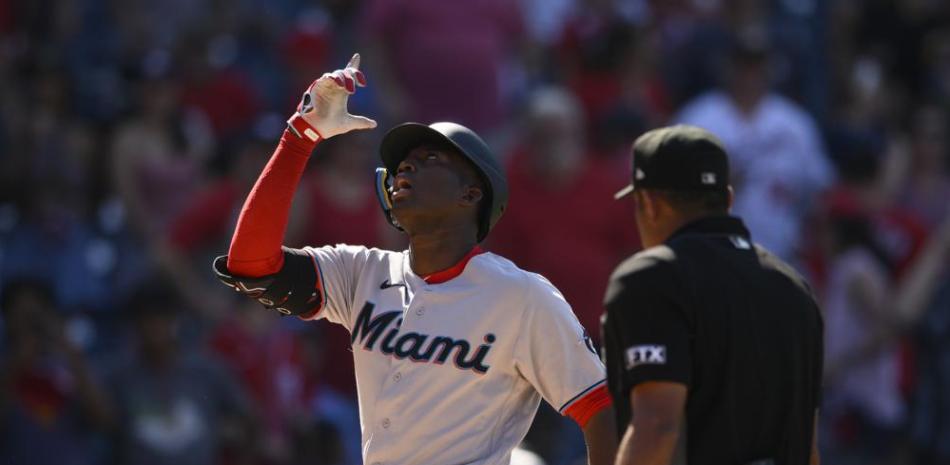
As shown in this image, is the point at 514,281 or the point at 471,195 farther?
the point at 471,195

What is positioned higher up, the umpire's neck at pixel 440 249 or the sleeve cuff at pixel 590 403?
the umpire's neck at pixel 440 249

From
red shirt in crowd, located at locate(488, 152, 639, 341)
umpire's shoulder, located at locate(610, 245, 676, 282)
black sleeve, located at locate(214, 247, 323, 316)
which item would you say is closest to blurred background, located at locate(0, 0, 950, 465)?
red shirt in crowd, located at locate(488, 152, 639, 341)

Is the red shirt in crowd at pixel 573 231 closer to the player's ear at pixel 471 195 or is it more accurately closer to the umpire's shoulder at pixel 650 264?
the player's ear at pixel 471 195

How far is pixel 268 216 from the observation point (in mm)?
4414

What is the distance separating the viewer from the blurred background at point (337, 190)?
345 inches

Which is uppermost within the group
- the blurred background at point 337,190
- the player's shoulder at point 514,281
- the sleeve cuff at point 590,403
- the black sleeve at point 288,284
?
the player's shoulder at point 514,281

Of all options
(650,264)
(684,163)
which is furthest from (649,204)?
(650,264)

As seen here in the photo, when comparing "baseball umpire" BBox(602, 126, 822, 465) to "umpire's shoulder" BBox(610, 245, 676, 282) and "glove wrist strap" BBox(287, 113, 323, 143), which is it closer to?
"umpire's shoulder" BBox(610, 245, 676, 282)

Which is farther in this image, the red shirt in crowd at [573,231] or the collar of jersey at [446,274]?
the red shirt in crowd at [573,231]

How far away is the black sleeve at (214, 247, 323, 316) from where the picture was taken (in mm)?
4480

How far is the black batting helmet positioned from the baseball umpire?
486mm

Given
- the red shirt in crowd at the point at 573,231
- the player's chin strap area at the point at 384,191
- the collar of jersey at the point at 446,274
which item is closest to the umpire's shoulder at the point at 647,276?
the collar of jersey at the point at 446,274

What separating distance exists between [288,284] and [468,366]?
0.59 m

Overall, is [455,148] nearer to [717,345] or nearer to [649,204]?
[649,204]
